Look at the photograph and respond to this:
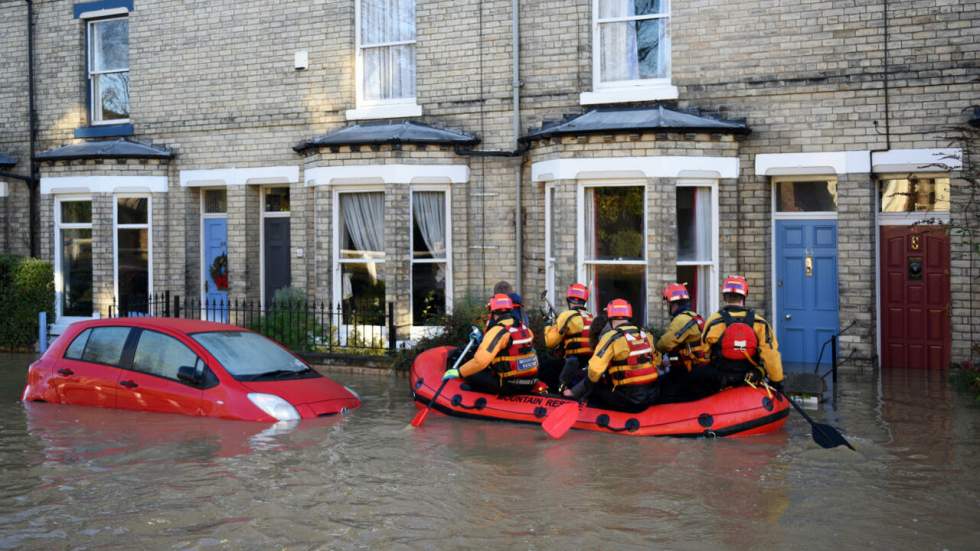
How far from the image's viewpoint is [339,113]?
1791 cm

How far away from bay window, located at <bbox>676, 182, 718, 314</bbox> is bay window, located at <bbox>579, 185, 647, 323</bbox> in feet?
1.80

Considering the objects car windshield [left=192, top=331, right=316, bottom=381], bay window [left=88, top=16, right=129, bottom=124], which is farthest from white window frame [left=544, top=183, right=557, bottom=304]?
bay window [left=88, top=16, right=129, bottom=124]

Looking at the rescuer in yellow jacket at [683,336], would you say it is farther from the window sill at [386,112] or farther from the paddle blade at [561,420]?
the window sill at [386,112]

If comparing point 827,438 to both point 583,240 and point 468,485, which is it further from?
point 583,240

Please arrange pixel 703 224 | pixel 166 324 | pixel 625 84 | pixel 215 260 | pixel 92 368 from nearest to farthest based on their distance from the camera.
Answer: pixel 166 324 < pixel 92 368 < pixel 703 224 < pixel 625 84 < pixel 215 260

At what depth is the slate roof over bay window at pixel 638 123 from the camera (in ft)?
48.6

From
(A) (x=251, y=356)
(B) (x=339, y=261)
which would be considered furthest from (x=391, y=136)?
(A) (x=251, y=356)

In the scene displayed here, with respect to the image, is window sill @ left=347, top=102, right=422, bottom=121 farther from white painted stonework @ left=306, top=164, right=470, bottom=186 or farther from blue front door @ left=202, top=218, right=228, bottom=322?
blue front door @ left=202, top=218, right=228, bottom=322

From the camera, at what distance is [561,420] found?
10688 millimetres

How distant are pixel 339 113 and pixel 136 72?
432cm

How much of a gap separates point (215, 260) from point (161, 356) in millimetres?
8196

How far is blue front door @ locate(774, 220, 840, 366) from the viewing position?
15.2 m

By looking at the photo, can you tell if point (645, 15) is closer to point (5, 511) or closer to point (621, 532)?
point (621, 532)

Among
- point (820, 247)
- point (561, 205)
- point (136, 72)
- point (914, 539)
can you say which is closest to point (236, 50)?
point (136, 72)
